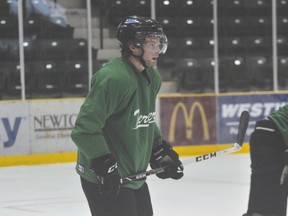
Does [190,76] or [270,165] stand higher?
[270,165]

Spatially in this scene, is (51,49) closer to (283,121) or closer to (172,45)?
(172,45)

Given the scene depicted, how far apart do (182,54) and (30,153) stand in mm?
2678

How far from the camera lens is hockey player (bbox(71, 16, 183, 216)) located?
261 cm

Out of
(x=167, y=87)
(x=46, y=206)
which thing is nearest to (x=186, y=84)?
(x=167, y=87)

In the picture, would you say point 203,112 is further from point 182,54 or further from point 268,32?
point 268,32

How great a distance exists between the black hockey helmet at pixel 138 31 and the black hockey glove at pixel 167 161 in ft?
1.34

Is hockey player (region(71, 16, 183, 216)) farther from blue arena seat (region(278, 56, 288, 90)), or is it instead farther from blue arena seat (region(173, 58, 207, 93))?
blue arena seat (region(278, 56, 288, 90))

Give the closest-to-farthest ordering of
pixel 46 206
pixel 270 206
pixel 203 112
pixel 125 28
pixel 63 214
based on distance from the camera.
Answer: pixel 125 28
pixel 270 206
pixel 63 214
pixel 46 206
pixel 203 112

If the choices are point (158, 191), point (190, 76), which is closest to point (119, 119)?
point (158, 191)

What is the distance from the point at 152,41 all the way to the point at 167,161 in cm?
49

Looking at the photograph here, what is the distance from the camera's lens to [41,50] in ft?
30.6

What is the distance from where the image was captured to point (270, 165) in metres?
3.78

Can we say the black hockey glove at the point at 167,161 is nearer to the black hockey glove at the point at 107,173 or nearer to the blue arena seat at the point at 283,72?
the black hockey glove at the point at 107,173

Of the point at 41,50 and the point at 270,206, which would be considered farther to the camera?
the point at 41,50
